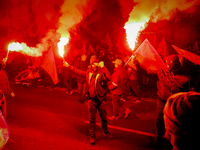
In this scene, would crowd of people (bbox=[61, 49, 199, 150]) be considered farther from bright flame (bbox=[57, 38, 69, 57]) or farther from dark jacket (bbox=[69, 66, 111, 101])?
bright flame (bbox=[57, 38, 69, 57])

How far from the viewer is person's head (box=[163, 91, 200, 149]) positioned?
1036 mm

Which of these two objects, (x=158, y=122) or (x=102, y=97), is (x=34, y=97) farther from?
(x=158, y=122)

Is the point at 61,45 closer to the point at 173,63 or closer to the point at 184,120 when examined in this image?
the point at 173,63

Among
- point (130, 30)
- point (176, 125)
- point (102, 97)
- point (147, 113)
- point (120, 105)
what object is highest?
point (130, 30)

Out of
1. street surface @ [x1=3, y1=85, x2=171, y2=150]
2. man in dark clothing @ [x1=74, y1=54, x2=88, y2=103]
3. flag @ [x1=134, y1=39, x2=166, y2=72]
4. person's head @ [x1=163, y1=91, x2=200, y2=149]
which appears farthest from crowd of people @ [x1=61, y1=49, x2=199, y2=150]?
person's head @ [x1=163, y1=91, x2=200, y2=149]

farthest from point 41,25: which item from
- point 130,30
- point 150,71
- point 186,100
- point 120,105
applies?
point 186,100

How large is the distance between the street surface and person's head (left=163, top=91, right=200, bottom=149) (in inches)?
135

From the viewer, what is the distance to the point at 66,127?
5426mm

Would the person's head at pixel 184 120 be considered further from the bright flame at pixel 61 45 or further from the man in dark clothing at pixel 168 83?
the bright flame at pixel 61 45

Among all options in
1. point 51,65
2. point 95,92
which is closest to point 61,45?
point 51,65

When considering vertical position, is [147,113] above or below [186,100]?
below

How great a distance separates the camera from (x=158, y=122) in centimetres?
396

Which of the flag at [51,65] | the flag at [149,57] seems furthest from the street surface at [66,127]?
the flag at [149,57]

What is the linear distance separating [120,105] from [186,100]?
18.1ft
